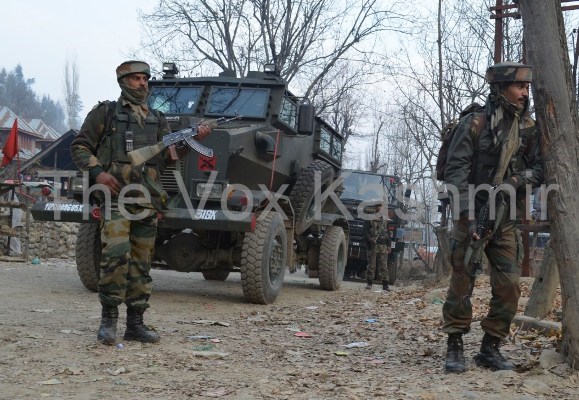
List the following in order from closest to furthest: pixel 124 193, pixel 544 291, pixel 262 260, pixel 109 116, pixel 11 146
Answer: pixel 124 193, pixel 109 116, pixel 544 291, pixel 262 260, pixel 11 146

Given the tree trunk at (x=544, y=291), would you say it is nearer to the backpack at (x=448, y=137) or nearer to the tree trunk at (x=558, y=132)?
the tree trunk at (x=558, y=132)

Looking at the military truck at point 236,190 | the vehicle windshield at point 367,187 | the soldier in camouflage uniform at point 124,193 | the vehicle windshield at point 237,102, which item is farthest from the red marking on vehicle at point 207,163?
the vehicle windshield at point 367,187

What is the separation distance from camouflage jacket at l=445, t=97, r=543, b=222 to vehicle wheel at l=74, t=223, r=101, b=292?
476 centimetres

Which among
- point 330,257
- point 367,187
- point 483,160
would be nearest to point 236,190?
point 330,257

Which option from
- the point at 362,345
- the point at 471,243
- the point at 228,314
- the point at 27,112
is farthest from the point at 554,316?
the point at 27,112

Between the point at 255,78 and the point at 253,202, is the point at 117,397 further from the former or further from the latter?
the point at 255,78

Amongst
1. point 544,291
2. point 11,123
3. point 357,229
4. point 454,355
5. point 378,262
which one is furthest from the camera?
point 11,123

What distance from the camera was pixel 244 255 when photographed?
755 centimetres

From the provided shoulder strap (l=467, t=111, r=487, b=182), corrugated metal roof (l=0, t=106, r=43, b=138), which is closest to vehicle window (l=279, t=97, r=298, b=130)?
shoulder strap (l=467, t=111, r=487, b=182)

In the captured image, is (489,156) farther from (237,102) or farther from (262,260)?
(237,102)

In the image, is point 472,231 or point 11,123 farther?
point 11,123

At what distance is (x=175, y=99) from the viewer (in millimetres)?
9102

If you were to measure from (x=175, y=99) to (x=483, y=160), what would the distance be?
5.48 m

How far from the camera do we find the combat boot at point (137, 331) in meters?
4.99
